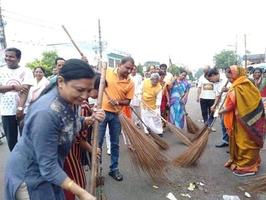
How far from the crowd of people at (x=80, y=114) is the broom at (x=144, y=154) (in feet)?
0.49

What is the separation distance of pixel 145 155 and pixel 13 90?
1.83 meters

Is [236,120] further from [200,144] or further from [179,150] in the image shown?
[179,150]

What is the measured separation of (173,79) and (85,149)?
5620 mm

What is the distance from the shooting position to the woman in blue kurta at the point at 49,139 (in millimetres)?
1763

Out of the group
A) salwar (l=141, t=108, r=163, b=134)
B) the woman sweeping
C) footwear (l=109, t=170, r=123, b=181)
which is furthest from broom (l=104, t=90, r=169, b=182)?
salwar (l=141, t=108, r=163, b=134)

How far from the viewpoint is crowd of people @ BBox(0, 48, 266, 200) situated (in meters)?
1.80

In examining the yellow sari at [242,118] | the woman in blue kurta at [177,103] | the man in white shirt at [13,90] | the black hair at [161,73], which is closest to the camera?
the man in white shirt at [13,90]

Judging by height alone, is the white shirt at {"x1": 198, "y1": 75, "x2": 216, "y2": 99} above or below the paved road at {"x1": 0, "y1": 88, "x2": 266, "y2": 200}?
above

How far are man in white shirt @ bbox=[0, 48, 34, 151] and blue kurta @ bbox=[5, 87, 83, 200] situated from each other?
228 cm

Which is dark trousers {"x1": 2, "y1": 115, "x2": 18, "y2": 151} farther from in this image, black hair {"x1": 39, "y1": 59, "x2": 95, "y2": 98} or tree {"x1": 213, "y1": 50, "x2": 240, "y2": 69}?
tree {"x1": 213, "y1": 50, "x2": 240, "y2": 69}

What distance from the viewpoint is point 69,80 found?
180cm

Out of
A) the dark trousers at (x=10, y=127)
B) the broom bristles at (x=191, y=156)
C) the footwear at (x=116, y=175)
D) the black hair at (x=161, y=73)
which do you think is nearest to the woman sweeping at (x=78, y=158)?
the dark trousers at (x=10, y=127)

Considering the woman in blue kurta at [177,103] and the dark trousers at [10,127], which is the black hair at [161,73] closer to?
the woman in blue kurta at [177,103]

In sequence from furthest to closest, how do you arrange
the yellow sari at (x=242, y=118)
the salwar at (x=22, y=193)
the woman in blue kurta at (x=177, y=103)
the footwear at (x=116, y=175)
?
the woman in blue kurta at (x=177, y=103), the yellow sari at (x=242, y=118), the footwear at (x=116, y=175), the salwar at (x=22, y=193)
